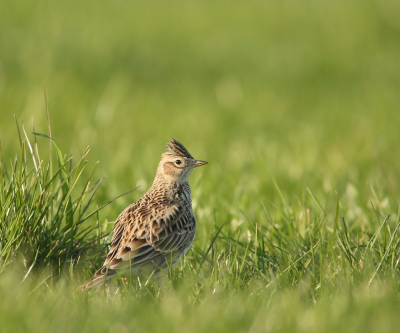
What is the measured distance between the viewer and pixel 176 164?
5398 mm

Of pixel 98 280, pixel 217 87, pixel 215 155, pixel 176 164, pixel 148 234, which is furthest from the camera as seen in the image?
pixel 217 87

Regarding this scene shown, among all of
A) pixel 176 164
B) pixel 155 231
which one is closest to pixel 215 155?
pixel 176 164

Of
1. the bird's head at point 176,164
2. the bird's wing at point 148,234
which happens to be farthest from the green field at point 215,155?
the bird's head at point 176,164

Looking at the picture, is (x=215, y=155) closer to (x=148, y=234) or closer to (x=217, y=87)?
(x=148, y=234)

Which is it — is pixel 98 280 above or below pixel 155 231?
below

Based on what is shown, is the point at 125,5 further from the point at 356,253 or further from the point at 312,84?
the point at 356,253

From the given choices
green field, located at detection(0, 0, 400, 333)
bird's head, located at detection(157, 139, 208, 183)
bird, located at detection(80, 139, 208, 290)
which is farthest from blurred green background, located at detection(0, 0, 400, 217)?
bird, located at detection(80, 139, 208, 290)

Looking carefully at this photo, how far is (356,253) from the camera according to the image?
4398 mm

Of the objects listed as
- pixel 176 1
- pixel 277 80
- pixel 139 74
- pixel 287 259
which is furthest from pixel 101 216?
pixel 176 1

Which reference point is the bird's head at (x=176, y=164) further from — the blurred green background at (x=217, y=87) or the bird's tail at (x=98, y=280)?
the bird's tail at (x=98, y=280)

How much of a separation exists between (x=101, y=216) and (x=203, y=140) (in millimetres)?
4214

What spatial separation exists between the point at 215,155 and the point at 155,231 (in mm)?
4675

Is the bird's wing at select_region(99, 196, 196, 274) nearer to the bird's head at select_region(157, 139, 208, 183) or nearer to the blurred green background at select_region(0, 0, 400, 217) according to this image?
the bird's head at select_region(157, 139, 208, 183)

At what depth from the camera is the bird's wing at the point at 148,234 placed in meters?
4.45
